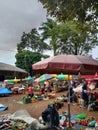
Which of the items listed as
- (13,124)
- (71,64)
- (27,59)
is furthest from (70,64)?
(27,59)

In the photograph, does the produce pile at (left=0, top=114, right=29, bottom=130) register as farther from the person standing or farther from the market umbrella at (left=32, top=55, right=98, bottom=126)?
the market umbrella at (left=32, top=55, right=98, bottom=126)

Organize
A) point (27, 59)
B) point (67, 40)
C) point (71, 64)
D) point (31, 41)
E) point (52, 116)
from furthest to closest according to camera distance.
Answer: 1. point (31, 41)
2. point (27, 59)
3. point (67, 40)
4. point (52, 116)
5. point (71, 64)

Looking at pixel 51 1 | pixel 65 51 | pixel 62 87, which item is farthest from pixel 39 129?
pixel 65 51

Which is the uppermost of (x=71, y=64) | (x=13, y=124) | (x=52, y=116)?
(x=71, y=64)

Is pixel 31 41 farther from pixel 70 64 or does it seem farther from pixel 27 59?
pixel 70 64

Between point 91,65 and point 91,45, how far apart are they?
43185 mm

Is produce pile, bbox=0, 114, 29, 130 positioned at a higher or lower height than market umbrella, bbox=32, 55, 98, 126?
lower

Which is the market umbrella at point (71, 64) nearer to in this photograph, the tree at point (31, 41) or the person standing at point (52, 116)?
the person standing at point (52, 116)

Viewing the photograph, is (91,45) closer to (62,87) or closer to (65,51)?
(65,51)

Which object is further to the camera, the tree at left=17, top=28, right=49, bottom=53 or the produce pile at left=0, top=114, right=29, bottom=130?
the tree at left=17, top=28, right=49, bottom=53

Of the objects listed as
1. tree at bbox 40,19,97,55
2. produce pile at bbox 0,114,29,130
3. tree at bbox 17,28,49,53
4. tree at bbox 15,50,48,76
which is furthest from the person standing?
tree at bbox 17,28,49,53

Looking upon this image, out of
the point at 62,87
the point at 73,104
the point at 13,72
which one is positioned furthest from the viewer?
the point at 62,87

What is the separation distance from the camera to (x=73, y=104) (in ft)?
77.7

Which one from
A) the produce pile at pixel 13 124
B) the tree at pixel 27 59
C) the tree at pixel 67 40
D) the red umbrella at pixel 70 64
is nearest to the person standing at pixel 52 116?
the produce pile at pixel 13 124
